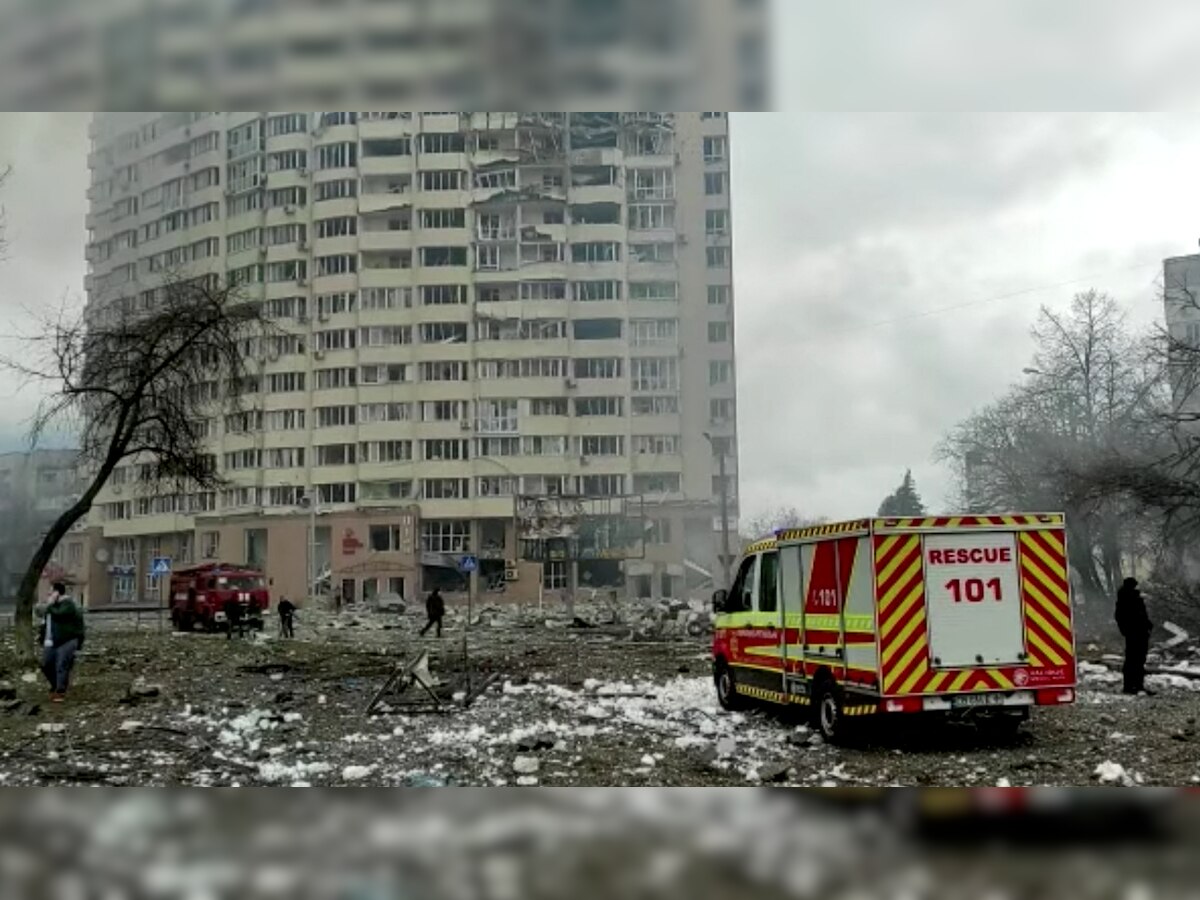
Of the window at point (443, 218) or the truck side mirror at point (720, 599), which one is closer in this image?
the window at point (443, 218)

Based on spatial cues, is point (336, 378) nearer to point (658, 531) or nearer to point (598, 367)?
point (598, 367)

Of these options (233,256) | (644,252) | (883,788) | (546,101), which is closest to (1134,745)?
(883,788)

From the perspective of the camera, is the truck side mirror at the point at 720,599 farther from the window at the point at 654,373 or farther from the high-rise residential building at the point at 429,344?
the window at the point at 654,373

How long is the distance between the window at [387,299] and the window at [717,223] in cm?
254

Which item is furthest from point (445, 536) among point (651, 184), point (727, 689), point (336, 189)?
point (651, 184)

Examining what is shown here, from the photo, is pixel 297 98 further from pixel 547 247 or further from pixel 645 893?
pixel 645 893

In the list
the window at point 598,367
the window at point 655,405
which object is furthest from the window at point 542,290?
the window at point 655,405

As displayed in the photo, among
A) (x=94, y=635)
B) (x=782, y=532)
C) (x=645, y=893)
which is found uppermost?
(x=782, y=532)

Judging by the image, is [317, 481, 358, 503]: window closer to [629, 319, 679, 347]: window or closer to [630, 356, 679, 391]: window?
[630, 356, 679, 391]: window

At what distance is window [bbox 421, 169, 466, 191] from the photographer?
26.9 feet

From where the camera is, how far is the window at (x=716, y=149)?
739 cm

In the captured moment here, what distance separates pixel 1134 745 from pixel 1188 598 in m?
6.19

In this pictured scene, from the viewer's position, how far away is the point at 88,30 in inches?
242

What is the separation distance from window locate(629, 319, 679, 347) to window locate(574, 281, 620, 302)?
0.96 feet
